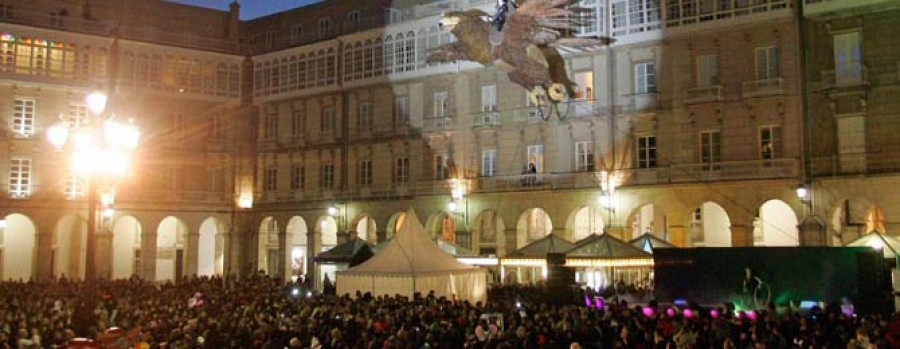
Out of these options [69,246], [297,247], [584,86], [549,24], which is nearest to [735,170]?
[584,86]

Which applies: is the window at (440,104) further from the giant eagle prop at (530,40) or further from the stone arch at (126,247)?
the stone arch at (126,247)

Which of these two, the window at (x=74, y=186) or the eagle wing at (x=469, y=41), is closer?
the eagle wing at (x=469, y=41)

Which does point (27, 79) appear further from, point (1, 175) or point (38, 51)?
point (1, 175)

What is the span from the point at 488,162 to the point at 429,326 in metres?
21.9

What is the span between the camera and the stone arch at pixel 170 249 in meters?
53.0

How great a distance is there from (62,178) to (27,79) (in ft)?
17.7

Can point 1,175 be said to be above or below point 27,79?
below

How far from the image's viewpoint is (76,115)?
1810 inches

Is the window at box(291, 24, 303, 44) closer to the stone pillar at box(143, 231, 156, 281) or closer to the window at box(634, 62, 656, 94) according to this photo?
the stone pillar at box(143, 231, 156, 281)

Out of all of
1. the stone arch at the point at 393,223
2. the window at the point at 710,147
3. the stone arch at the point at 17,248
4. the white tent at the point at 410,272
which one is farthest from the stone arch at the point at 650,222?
the stone arch at the point at 17,248

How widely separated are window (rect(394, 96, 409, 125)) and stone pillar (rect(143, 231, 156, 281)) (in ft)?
51.8

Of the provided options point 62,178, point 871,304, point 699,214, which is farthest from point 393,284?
point 62,178

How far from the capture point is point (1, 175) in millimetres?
43719

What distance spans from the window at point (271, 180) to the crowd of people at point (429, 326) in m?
25.4
